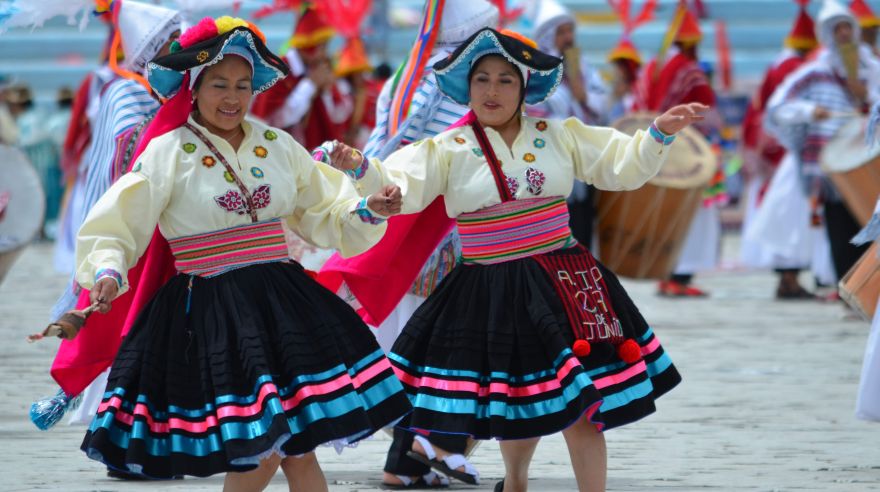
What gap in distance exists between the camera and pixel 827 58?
34.3 feet

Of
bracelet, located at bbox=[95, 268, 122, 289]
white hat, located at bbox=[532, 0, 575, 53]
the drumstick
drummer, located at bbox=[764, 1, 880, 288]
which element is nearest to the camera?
the drumstick

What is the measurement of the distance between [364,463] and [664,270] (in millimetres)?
4152

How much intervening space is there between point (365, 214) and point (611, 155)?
0.89m

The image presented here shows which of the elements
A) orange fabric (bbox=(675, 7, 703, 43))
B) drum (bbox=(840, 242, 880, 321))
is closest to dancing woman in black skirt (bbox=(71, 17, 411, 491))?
drum (bbox=(840, 242, 880, 321))

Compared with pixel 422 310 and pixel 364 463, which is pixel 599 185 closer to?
pixel 422 310

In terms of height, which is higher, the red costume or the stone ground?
the red costume

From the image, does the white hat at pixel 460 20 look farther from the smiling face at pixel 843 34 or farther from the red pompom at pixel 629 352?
the smiling face at pixel 843 34

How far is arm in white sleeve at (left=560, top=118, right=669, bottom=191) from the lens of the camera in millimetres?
4934

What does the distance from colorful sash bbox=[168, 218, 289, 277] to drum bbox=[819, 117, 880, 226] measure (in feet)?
16.4

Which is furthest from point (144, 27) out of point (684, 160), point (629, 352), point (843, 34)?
point (843, 34)

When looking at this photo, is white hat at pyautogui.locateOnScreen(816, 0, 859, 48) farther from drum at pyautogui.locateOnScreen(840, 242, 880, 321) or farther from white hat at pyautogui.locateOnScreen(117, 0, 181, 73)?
white hat at pyautogui.locateOnScreen(117, 0, 181, 73)

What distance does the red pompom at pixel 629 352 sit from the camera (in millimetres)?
4746

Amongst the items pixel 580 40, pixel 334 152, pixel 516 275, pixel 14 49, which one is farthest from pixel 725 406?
pixel 14 49

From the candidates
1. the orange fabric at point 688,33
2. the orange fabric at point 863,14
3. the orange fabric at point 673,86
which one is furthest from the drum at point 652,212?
the orange fabric at point 688,33
